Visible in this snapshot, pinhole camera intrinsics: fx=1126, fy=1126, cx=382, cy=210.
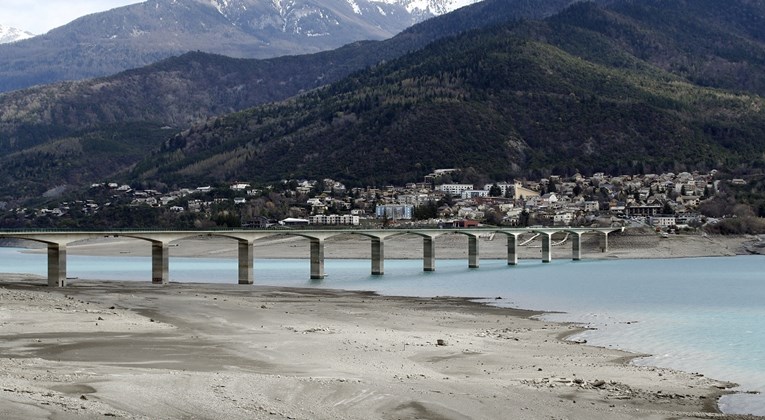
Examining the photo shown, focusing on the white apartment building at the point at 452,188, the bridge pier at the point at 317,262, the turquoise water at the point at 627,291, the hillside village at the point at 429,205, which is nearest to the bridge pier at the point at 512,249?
the turquoise water at the point at 627,291

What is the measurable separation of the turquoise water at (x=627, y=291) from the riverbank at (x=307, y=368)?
207 centimetres

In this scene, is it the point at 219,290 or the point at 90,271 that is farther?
the point at 90,271

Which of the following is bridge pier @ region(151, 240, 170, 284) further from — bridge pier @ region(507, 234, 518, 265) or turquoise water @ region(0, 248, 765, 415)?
bridge pier @ region(507, 234, 518, 265)

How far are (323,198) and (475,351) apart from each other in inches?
5906

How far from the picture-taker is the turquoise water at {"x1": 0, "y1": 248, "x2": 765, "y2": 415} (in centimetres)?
3416

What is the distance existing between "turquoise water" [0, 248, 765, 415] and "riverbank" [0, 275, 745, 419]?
2.07 metres

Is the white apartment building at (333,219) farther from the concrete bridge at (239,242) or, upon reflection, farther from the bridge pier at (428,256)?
the bridge pier at (428,256)

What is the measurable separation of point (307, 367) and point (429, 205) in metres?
143

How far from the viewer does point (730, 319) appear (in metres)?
46.3

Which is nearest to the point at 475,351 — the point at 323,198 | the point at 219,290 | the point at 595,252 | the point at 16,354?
the point at 16,354

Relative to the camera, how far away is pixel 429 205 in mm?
170375

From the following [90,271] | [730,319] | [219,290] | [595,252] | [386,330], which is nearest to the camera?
[386,330]

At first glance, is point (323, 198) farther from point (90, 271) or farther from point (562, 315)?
point (562, 315)

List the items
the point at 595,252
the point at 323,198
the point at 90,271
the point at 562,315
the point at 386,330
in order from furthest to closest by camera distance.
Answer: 1. the point at 323,198
2. the point at 595,252
3. the point at 90,271
4. the point at 562,315
5. the point at 386,330
